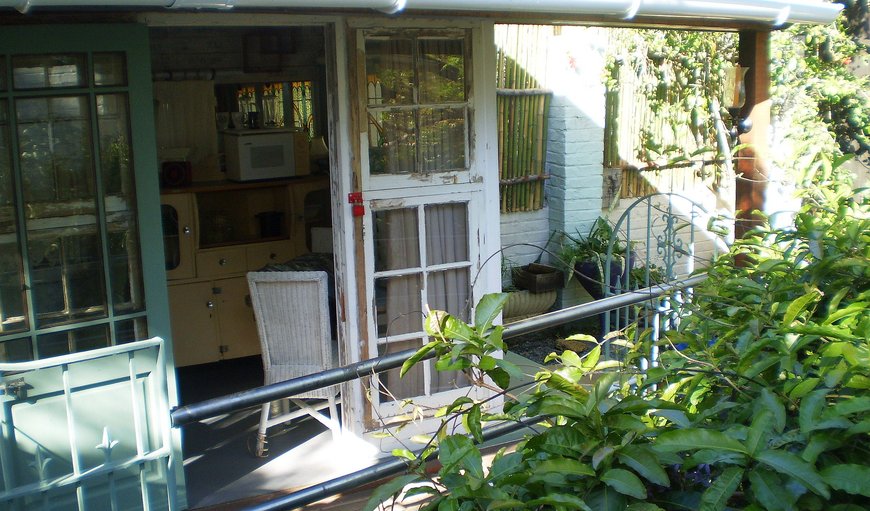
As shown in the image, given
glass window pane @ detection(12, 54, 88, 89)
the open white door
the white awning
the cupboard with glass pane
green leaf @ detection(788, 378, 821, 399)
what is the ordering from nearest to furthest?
green leaf @ detection(788, 378, 821, 399) < the white awning < glass window pane @ detection(12, 54, 88, 89) < the open white door < the cupboard with glass pane

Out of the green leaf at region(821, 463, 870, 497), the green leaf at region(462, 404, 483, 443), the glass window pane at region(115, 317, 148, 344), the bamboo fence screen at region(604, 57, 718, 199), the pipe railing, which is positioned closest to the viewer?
the green leaf at region(821, 463, 870, 497)

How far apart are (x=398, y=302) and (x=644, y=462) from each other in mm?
3350

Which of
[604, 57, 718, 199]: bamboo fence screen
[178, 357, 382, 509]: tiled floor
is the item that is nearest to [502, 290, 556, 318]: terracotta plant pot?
[604, 57, 718, 199]: bamboo fence screen

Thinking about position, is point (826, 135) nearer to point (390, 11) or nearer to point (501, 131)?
point (501, 131)

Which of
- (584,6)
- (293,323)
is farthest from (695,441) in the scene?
(293,323)

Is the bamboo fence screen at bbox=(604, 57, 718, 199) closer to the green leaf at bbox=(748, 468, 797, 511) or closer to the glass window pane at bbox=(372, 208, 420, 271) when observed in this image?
the glass window pane at bbox=(372, 208, 420, 271)

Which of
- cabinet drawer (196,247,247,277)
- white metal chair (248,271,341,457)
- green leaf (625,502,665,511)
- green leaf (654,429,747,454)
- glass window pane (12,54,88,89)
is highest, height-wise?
glass window pane (12,54,88,89)

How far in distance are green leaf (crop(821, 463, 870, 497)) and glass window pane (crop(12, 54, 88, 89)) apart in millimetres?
3251

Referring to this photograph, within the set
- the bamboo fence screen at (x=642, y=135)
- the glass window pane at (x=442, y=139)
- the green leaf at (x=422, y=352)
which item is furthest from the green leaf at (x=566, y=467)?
the bamboo fence screen at (x=642, y=135)

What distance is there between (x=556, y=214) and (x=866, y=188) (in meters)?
4.96

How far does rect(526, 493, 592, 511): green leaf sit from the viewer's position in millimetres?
1271

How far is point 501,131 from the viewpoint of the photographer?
7.18 metres

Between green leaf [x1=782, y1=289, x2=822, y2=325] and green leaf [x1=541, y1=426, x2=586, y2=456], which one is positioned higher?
green leaf [x1=782, y1=289, x2=822, y2=325]

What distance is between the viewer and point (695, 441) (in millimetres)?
1296
